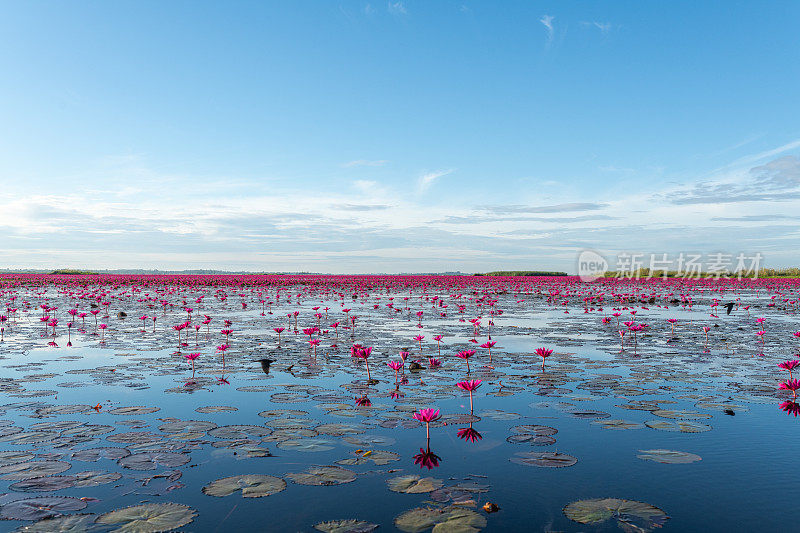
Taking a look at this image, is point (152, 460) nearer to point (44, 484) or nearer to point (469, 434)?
point (44, 484)

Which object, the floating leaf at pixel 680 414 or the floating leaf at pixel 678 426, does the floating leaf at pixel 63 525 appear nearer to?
the floating leaf at pixel 678 426

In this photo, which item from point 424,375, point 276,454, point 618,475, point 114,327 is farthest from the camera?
point 114,327

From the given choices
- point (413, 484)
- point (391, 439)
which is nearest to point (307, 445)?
point (391, 439)

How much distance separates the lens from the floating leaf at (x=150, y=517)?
358cm

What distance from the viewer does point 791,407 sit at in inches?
270

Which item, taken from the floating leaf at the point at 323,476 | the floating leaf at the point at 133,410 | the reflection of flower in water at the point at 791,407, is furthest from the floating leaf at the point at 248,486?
the reflection of flower in water at the point at 791,407

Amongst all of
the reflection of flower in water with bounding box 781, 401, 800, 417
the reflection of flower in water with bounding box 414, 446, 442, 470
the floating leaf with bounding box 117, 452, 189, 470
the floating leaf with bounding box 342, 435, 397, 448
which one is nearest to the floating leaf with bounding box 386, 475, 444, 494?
the reflection of flower in water with bounding box 414, 446, 442, 470

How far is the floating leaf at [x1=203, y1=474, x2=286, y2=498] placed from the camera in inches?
164

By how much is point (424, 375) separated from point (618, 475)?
4.81 m

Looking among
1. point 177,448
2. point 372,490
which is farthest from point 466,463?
point 177,448

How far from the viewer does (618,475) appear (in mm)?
4641

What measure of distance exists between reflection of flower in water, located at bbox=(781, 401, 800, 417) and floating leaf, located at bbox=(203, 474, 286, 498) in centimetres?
661

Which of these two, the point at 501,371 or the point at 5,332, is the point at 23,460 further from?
the point at 5,332

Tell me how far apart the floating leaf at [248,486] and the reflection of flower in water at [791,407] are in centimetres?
661
